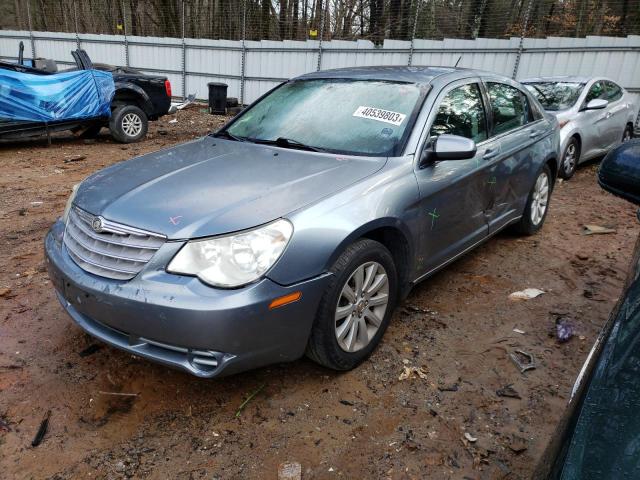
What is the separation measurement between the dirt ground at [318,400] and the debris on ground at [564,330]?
4 centimetres

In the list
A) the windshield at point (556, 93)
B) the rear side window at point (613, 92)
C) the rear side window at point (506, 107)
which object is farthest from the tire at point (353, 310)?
the rear side window at point (613, 92)

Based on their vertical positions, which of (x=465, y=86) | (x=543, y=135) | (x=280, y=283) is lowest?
(x=280, y=283)

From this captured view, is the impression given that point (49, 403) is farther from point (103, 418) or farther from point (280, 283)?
point (280, 283)

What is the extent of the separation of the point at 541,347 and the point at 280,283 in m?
1.90

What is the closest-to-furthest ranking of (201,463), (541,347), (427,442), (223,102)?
(201,463) → (427,442) → (541,347) → (223,102)

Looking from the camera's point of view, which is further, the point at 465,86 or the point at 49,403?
the point at 465,86

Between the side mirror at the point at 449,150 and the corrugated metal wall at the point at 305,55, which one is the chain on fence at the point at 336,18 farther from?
the side mirror at the point at 449,150

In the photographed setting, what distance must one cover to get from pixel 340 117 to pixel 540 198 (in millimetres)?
2732

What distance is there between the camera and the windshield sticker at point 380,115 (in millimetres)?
3086

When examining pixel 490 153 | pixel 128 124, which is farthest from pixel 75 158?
pixel 490 153

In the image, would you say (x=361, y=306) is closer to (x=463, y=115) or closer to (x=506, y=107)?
(x=463, y=115)

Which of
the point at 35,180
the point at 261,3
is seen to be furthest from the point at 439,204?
the point at 261,3

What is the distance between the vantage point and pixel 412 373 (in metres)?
2.77

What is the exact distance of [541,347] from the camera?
3.09m
